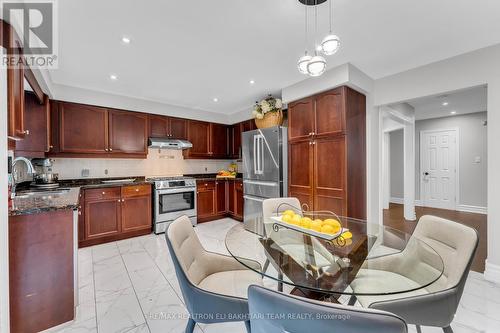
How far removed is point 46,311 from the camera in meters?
1.64

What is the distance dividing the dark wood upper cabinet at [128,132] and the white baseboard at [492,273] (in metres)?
4.89

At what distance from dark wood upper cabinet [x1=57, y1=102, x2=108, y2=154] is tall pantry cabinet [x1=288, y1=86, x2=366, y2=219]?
312 centimetres

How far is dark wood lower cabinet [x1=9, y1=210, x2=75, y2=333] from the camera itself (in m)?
1.52

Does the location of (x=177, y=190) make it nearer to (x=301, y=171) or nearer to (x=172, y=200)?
(x=172, y=200)

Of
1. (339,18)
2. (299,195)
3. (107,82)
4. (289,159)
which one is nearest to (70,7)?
(107,82)

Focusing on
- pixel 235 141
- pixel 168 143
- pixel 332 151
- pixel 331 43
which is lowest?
pixel 332 151

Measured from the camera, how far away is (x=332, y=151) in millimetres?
2986

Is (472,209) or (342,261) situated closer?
(342,261)

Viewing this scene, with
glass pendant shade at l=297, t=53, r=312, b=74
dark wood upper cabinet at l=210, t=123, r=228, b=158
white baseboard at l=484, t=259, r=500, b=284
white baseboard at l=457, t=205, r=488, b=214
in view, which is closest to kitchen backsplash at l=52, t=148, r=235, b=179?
dark wood upper cabinet at l=210, t=123, r=228, b=158

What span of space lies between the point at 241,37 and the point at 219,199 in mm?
3348

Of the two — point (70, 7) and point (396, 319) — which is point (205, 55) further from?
point (396, 319)

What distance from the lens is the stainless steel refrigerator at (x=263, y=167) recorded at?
3627 mm

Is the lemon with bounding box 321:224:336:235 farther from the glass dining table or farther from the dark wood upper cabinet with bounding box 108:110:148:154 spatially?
the dark wood upper cabinet with bounding box 108:110:148:154

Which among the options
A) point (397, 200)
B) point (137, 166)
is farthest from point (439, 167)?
point (137, 166)
